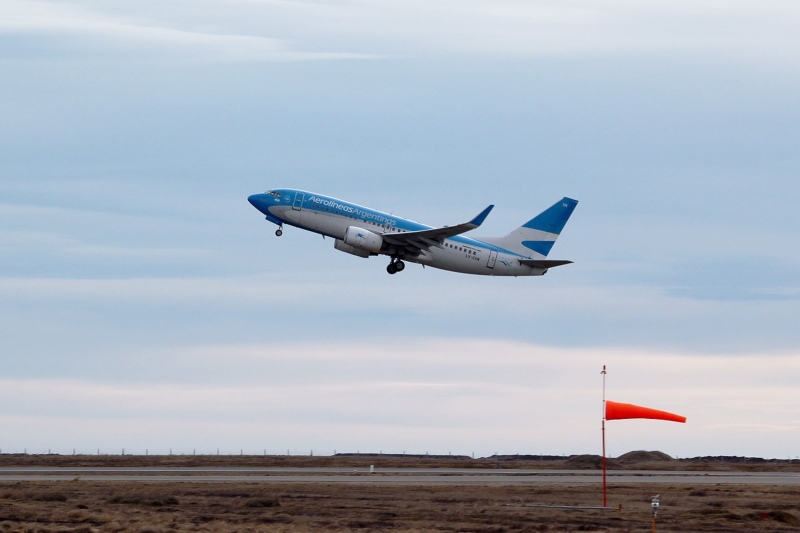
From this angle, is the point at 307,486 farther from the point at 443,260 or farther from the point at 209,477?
the point at 443,260

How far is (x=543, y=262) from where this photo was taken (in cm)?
8588

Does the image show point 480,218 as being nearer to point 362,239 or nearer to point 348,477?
point 362,239

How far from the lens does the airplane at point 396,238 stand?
80062mm

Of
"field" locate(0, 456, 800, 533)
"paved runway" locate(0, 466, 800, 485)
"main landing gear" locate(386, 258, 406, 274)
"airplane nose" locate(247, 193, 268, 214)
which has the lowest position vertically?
"field" locate(0, 456, 800, 533)

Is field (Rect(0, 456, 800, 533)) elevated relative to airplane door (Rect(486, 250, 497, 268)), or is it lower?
lower

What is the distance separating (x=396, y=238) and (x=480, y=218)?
6.20 meters

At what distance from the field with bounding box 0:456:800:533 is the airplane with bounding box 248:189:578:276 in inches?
1041

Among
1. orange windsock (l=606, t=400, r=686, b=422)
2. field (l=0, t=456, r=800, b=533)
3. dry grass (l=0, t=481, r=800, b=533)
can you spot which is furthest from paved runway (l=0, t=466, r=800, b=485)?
orange windsock (l=606, t=400, r=686, b=422)

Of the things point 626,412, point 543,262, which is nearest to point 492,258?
point 543,262

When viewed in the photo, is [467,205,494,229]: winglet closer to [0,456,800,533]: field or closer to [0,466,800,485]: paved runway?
[0,466,800,485]: paved runway

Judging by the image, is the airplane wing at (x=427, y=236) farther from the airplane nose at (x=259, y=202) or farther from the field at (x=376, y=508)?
the field at (x=376, y=508)

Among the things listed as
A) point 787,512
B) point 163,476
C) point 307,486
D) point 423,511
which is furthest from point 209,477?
point 787,512

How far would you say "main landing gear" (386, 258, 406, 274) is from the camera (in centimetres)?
8375

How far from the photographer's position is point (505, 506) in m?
46.2
